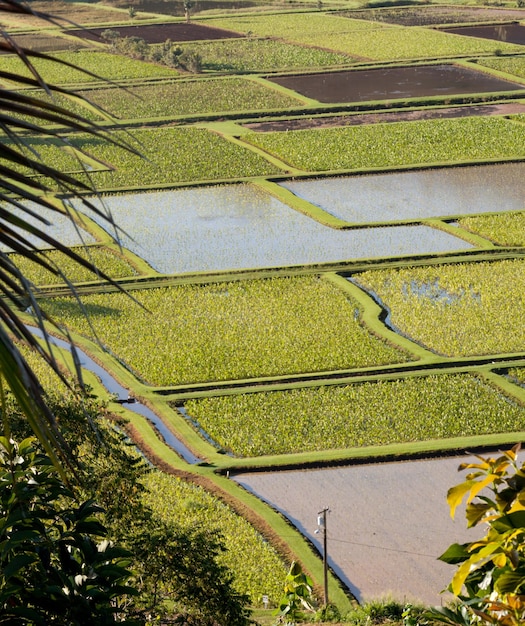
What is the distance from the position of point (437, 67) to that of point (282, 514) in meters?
29.2

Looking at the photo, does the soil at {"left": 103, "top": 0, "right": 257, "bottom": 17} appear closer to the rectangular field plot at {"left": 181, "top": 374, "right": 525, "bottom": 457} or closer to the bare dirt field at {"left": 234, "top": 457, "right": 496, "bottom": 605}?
the rectangular field plot at {"left": 181, "top": 374, "right": 525, "bottom": 457}

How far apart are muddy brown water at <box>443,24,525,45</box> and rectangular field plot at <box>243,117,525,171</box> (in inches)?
528

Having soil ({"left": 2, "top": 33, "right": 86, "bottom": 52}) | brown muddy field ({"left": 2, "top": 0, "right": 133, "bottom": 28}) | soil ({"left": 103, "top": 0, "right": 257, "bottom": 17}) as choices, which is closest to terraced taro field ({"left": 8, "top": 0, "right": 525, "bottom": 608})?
soil ({"left": 2, "top": 33, "right": 86, "bottom": 52})

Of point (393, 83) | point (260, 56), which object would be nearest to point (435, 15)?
point (260, 56)

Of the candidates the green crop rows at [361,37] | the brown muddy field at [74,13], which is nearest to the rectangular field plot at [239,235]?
the green crop rows at [361,37]

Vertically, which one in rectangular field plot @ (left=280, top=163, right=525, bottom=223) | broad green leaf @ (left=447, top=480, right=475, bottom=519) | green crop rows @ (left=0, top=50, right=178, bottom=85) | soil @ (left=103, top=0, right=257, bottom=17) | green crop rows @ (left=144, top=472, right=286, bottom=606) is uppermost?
soil @ (left=103, top=0, right=257, bottom=17)

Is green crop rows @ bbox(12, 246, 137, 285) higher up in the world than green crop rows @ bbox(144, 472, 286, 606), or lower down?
higher up

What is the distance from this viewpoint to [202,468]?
12867 mm

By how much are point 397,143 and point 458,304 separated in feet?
36.1

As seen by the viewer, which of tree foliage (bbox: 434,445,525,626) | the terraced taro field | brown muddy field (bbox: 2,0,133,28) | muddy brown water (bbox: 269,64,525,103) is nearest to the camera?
tree foliage (bbox: 434,445,525,626)

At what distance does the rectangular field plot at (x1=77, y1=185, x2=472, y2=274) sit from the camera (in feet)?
68.4

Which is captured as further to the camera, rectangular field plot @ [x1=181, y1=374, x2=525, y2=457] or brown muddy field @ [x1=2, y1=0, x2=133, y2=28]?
brown muddy field @ [x1=2, y1=0, x2=133, y2=28]

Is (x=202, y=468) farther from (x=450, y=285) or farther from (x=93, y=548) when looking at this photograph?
(x=93, y=548)

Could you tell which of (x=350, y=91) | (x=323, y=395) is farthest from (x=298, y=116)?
(x=323, y=395)
